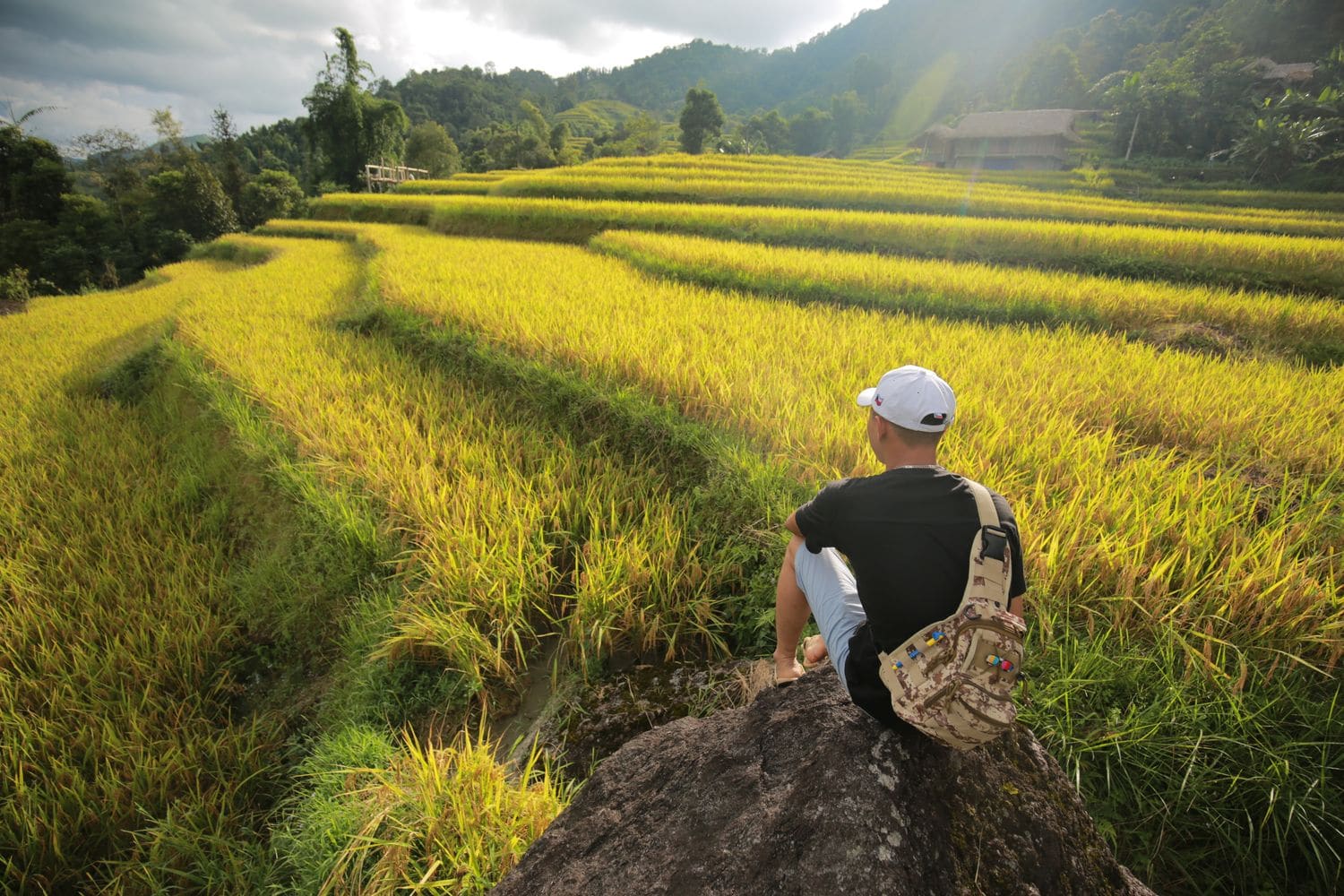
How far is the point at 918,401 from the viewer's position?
127cm

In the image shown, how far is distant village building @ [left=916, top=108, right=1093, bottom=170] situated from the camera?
24.8 m

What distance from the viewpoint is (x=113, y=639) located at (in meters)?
2.43

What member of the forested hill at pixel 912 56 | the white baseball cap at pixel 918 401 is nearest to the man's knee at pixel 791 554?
the white baseball cap at pixel 918 401

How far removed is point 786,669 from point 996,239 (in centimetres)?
911

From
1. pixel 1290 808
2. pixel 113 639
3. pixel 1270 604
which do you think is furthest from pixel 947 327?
pixel 113 639

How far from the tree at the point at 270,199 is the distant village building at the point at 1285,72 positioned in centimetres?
4338

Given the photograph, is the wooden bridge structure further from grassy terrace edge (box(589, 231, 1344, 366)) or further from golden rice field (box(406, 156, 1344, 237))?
grassy terrace edge (box(589, 231, 1344, 366))

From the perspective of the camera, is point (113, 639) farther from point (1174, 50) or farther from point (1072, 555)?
point (1174, 50)

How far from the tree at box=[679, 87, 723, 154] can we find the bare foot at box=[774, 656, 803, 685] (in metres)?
39.1

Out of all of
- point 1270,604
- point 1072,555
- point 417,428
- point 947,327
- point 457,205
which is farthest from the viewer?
point 457,205

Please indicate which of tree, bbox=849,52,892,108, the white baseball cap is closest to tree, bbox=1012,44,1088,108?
tree, bbox=849,52,892,108

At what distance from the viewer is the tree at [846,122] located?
47844 millimetres

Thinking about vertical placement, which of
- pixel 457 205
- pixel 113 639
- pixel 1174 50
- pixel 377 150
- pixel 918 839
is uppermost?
pixel 1174 50

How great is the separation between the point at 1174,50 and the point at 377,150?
43.8m
